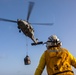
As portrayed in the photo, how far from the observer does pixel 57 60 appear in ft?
22.1

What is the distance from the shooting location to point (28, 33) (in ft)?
163

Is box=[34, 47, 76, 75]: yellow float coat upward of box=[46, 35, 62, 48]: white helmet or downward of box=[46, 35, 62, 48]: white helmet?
downward

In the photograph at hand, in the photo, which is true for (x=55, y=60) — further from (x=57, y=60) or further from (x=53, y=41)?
(x=53, y=41)

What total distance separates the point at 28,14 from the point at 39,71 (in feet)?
176

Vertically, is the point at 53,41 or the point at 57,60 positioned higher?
the point at 53,41

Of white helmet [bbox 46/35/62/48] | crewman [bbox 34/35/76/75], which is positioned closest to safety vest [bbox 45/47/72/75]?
crewman [bbox 34/35/76/75]

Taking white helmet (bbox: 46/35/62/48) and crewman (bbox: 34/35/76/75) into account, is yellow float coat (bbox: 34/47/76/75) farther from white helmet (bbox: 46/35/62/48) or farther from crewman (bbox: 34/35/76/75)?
white helmet (bbox: 46/35/62/48)

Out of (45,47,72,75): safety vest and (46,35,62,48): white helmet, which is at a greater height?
(46,35,62,48): white helmet

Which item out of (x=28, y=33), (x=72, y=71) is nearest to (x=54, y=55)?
(x=72, y=71)

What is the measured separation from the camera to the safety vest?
6.62m

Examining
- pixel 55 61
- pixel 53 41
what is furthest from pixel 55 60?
pixel 53 41

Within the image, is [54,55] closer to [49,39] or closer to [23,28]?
[49,39]

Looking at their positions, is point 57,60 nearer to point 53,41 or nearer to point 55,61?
point 55,61

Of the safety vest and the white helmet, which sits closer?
the safety vest
